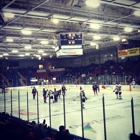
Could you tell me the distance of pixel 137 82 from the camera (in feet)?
67.8

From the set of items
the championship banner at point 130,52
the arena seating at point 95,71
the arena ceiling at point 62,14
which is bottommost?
the arena seating at point 95,71

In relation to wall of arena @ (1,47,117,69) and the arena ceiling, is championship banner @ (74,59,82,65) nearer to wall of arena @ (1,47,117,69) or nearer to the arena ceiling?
wall of arena @ (1,47,117,69)

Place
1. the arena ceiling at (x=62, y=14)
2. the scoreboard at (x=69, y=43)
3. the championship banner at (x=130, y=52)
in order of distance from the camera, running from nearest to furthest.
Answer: the arena ceiling at (x=62, y=14)
the scoreboard at (x=69, y=43)
the championship banner at (x=130, y=52)

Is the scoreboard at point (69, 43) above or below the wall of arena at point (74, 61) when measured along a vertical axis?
below

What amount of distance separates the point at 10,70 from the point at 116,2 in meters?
35.8

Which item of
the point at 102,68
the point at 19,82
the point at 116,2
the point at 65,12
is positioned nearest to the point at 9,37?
the point at 65,12

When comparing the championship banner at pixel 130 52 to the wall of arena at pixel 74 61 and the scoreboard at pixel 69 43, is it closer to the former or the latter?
the wall of arena at pixel 74 61

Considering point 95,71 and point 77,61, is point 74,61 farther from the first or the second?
point 95,71

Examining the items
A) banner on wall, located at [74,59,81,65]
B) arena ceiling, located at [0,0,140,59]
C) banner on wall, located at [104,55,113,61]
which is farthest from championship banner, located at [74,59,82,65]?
arena ceiling, located at [0,0,140,59]

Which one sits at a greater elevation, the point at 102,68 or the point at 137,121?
the point at 102,68

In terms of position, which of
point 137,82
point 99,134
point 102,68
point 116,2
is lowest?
point 99,134

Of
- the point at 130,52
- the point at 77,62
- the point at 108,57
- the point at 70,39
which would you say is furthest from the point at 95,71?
the point at 70,39

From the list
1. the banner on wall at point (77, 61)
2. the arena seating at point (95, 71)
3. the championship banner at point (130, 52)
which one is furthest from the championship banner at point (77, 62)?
the championship banner at point (130, 52)

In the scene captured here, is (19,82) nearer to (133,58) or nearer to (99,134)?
(133,58)
